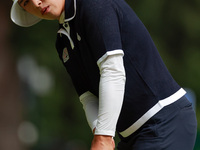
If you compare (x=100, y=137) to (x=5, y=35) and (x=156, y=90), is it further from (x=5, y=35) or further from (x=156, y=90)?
(x=5, y=35)

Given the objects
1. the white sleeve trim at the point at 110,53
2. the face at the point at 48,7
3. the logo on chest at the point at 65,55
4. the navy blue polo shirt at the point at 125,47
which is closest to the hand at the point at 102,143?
the navy blue polo shirt at the point at 125,47

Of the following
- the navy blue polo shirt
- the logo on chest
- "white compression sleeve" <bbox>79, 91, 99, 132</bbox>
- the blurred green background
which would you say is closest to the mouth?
the navy blue polo shirt

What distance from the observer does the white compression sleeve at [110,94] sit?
3514 mm

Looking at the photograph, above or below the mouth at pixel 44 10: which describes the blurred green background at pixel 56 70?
below

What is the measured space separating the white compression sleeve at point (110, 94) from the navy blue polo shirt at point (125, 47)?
10 centimetres

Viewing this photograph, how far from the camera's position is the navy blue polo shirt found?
3.60 m

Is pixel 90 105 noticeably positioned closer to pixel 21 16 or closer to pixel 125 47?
pixel 125 47

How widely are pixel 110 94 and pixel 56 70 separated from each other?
14709mm

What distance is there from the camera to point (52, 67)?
17938 mm

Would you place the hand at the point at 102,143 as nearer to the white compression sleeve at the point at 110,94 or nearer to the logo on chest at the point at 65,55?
the white compression sleeve at the point at 110,94

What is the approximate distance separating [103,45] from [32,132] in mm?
16835

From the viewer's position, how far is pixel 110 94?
3.51m

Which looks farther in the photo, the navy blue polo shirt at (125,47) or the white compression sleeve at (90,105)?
the white compression sleeve at (90,105)

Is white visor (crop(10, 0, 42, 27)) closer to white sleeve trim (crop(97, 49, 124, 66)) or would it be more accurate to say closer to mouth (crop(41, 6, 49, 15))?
mouth (crop(41, 6, 49, 15))
